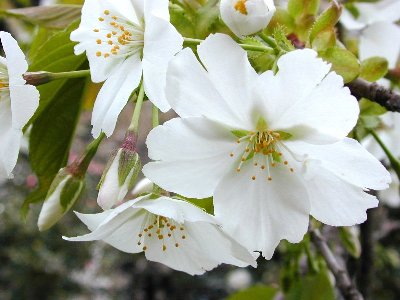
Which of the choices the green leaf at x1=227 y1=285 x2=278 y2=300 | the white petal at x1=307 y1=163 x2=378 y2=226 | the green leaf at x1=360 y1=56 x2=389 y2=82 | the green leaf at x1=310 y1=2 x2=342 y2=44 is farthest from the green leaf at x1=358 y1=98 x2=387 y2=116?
the green leaf at x1=227 y1=285 x2=278 y2=300

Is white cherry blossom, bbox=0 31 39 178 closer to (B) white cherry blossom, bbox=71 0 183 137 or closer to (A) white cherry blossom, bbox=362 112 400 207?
(B) white cherry blossom, bbox=71 0 183 137

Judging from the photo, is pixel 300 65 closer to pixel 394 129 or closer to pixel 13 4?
pixel 394 129

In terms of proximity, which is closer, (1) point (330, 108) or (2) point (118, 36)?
(1) point (330, 108)

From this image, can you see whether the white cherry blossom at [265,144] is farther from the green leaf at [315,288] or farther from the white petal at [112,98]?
the green leaf at [315,288]

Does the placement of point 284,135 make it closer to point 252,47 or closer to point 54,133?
point 252,47

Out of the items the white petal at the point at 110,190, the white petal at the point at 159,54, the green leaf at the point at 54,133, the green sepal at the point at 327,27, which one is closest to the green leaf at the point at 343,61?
the green sepal at the point at 327,27

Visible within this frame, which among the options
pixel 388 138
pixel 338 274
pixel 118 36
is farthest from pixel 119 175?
pixel 388 138
